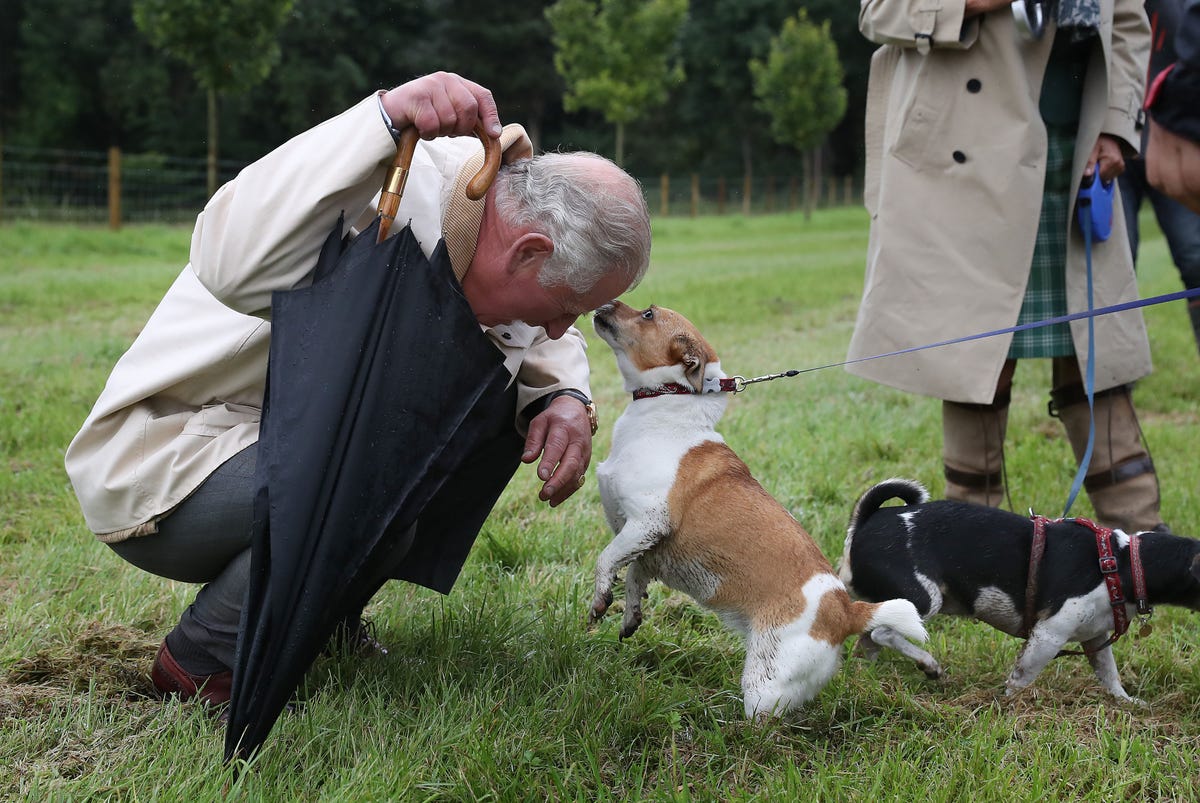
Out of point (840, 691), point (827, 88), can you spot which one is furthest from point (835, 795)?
point (827, 88)

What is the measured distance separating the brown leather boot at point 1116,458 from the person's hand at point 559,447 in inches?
83.1

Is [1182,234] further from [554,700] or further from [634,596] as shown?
[554,700]

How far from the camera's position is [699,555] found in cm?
259

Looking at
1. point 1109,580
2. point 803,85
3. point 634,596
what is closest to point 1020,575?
point 1109,580

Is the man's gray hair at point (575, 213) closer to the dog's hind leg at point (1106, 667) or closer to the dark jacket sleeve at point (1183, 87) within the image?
the dark jacket sleeve at point (1183, 87)

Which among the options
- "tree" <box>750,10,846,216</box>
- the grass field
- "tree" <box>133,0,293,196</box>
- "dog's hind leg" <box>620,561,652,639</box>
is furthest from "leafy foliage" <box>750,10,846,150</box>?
"dog's hind leg" <box>620,561,652,639</box>

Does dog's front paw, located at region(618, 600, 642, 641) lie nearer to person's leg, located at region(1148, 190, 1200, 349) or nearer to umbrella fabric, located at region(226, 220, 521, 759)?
umbrella fabric, located at region(226, 220, 521, 759)

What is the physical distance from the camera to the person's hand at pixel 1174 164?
8.18ft

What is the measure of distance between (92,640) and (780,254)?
1647 cm

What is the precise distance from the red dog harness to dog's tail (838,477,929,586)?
1.13 ft

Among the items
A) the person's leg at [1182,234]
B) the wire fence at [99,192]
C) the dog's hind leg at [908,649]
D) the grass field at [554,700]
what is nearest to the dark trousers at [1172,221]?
the person's leg at [1182,234]

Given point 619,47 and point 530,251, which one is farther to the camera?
point 619,47

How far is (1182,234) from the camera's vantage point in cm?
479

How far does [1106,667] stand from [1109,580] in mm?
246
